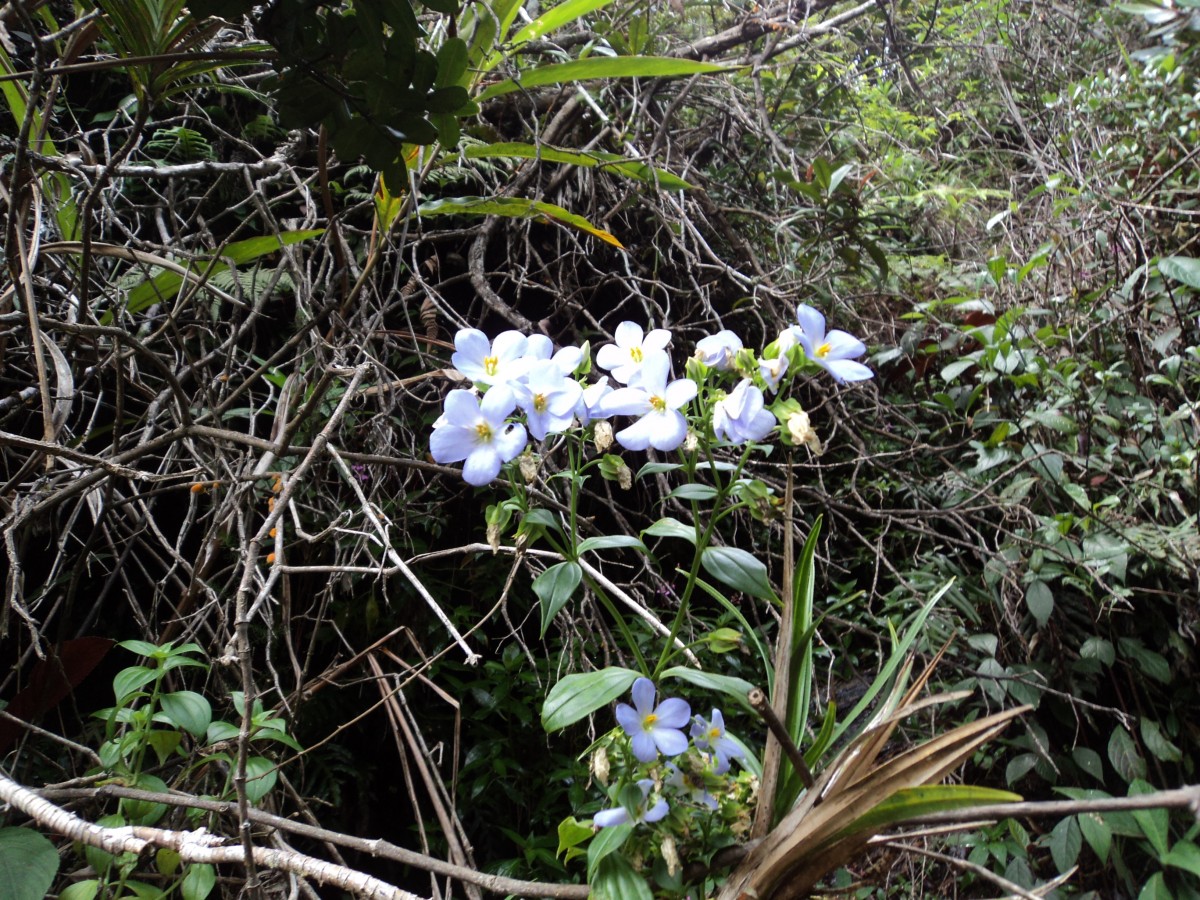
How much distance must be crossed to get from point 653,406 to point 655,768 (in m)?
0.32

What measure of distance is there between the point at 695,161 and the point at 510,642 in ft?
4.99

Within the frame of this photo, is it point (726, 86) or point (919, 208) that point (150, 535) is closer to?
point (726, 86)

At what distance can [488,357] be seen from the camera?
707mm

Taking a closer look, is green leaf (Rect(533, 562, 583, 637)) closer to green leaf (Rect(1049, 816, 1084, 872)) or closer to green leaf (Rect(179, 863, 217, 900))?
green leaf (Rect(179, 863, 217, 900))

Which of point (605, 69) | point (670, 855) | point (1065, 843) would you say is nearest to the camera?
point (670, 855)

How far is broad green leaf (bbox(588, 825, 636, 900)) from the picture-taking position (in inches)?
24.5

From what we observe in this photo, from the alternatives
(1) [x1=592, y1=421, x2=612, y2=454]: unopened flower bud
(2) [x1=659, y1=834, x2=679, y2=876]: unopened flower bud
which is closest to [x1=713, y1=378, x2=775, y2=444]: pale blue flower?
(1) [x1=592, y1=421, x2=612, y2=454]: unopened flower bud

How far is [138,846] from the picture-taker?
557mm

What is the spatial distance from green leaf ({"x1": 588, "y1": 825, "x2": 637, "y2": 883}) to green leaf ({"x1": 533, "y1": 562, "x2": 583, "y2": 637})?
18 cm

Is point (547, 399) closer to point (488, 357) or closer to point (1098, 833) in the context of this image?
point (488, 357)

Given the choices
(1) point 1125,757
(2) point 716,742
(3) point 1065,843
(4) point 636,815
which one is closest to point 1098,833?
(3) point 1065,843

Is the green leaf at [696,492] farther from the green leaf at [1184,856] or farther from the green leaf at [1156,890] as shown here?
the green leaf at [1156,890]

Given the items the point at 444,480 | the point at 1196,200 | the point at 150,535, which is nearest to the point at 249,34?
the point at 444,480

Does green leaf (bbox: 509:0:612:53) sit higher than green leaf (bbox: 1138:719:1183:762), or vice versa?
green leaf (bbox: 509:0:612:53)
